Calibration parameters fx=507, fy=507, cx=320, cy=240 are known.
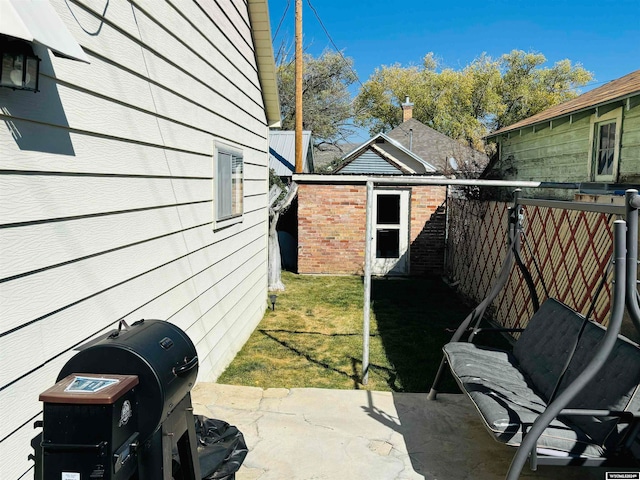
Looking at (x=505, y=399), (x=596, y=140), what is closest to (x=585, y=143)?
(x=596, y=140)

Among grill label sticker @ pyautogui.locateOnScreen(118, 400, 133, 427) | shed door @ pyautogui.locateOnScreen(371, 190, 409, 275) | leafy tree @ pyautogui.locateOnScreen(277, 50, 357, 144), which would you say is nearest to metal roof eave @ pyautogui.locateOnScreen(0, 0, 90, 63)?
grill label sticker @ pyautogui.locateOnScreen(118, 400, 133, 427)

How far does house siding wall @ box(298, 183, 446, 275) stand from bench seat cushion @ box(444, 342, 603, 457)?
6.93 m

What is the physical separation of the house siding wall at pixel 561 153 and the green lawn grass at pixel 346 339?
2749 mm

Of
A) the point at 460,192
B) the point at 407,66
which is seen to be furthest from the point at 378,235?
the point at 407,66

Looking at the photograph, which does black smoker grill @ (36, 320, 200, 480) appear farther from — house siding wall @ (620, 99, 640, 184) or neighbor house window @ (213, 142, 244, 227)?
house siding wall @ (620, 99, 640, 184)

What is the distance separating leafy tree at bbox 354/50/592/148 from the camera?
104 feet

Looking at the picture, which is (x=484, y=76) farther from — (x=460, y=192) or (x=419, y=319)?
(x=419, y=319)

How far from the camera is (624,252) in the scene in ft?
7.55

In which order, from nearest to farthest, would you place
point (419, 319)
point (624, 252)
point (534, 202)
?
point (624, 252) < point (534, 202) < point (419, 319)

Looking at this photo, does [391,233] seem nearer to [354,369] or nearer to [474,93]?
[354,369]

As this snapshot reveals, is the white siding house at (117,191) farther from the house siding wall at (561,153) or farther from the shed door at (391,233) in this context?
the shed door at (391,233)

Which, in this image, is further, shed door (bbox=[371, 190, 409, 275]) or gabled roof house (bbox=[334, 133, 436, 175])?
gabled roof house (bbox=[334, 133, 436, 175])

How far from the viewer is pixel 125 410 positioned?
5.07 feet

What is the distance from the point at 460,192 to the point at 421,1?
1754 centimetres
